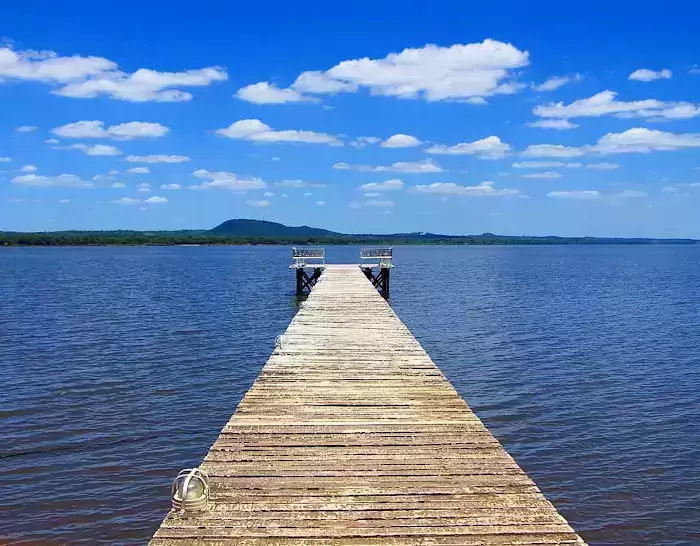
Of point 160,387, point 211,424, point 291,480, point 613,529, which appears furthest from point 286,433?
point 160,387

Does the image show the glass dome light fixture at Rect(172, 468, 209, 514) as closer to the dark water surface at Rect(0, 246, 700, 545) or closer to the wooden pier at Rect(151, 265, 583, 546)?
the wooden pier at Rect(151, 265, 583, 546)

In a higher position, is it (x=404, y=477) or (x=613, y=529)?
(x=404, y=477)

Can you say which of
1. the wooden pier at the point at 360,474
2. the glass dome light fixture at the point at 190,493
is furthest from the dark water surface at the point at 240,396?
the glass dome light fixture at the point at 190,493

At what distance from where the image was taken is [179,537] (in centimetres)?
533

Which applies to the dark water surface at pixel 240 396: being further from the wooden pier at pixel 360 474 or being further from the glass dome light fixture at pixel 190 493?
the glass dome light fixture at pixel 190 493

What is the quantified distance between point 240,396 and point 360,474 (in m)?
9.70

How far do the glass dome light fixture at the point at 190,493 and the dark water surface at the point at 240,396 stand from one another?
150 inches

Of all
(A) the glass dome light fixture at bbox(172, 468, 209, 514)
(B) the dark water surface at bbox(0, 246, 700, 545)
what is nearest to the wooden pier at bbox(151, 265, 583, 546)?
(A) the glass dome light fixture at bbox(172, 468, 209, 514)

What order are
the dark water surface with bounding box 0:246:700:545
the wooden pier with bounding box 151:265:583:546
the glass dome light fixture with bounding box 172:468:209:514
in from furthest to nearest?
the dark water surface with bounding box 0:246:700:545
the glass dome light fixture with bounding box 172:468:209:514
the wooden pier with bounding box 151:265:583:546

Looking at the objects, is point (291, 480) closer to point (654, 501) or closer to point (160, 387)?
point (654, 501)

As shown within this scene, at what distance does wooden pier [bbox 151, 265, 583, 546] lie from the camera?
5418 mm

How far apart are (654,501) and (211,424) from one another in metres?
8.62

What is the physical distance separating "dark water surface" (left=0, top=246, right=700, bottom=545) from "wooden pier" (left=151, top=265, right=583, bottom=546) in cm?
268

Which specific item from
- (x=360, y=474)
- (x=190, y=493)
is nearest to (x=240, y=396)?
(x=360, y=474)
